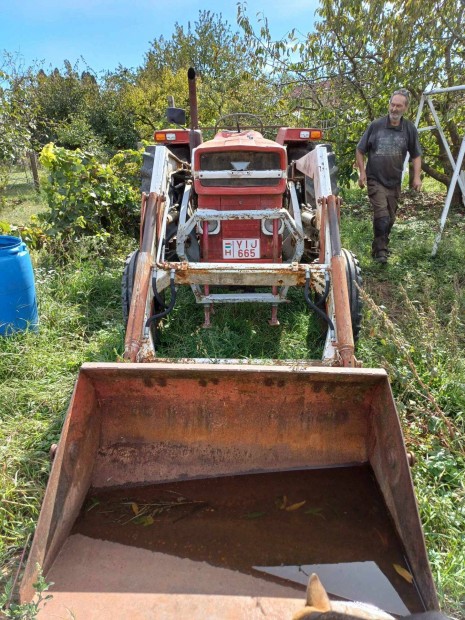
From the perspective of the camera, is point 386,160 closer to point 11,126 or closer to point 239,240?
point 239,240

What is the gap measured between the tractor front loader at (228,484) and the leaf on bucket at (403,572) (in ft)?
0.04

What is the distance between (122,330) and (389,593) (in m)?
2.75

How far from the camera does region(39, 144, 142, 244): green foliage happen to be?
17.9ft

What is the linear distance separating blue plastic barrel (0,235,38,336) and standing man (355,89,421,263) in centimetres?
364

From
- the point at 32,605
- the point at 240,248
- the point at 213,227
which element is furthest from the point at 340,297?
the point at 32,605

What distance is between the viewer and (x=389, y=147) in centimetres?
520

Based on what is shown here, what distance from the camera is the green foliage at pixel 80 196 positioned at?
546 cm

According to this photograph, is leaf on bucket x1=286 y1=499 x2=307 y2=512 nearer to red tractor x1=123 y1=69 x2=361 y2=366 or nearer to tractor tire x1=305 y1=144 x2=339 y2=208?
red tractor x1=123 y1=69 x2=361 y2=366

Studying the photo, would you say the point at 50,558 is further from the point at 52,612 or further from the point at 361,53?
the point at 361,53

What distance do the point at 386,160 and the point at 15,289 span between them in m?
3.99

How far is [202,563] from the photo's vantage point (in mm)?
1926

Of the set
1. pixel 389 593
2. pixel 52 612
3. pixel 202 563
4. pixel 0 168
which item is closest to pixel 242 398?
pixel 202 563

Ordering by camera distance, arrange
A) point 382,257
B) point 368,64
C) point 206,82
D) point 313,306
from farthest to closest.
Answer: point 206,82
point 368,64
point 382,257
point 313,306

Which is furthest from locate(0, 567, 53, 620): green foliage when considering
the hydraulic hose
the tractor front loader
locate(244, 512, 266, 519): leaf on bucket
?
the hydraulic hose
